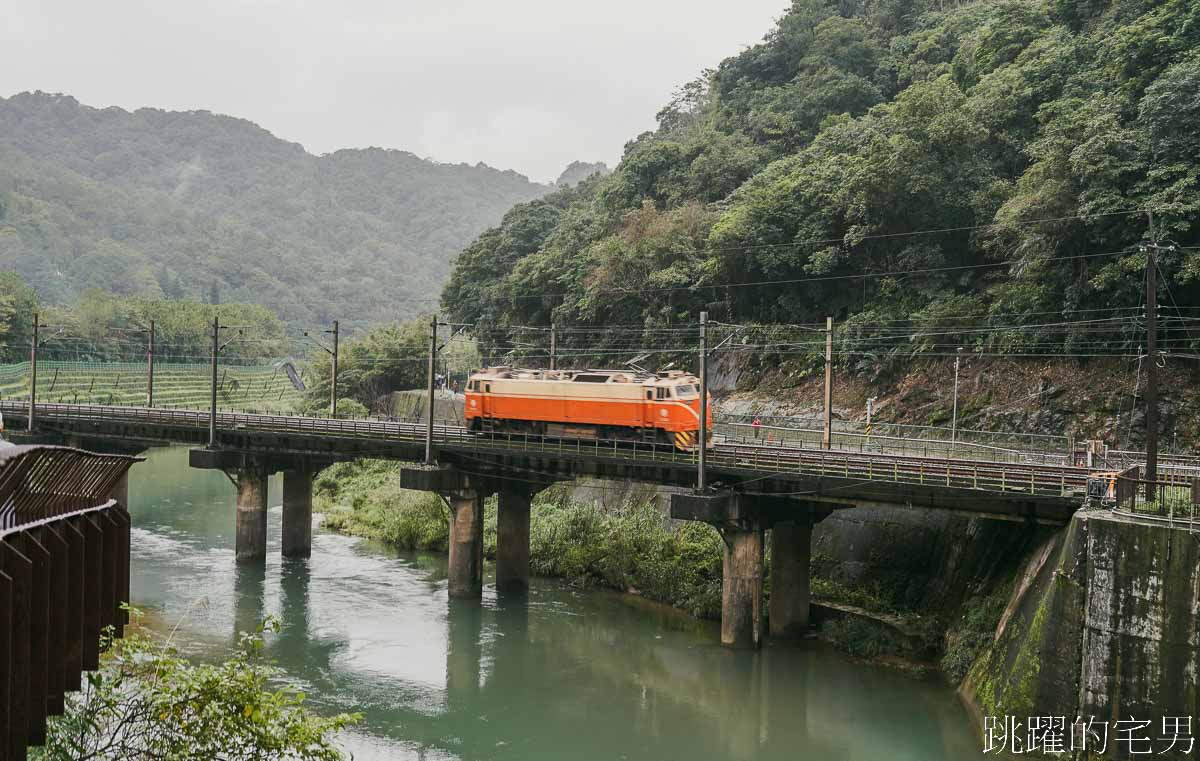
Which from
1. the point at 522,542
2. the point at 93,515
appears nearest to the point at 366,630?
the point at 522,542

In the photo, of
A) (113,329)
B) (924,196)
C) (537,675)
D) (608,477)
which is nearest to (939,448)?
(608,477)

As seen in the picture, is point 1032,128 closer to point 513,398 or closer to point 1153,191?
point 1153,191

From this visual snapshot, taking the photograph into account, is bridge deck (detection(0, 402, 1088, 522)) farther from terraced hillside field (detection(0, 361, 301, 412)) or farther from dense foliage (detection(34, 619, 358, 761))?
terraced hillside field (detection(0, 361, 301, 412))

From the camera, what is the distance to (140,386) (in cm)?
10050

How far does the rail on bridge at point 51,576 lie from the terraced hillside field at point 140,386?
238ft

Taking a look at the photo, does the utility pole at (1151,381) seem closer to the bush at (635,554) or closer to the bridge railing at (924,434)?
the bridge railing at (924,434)

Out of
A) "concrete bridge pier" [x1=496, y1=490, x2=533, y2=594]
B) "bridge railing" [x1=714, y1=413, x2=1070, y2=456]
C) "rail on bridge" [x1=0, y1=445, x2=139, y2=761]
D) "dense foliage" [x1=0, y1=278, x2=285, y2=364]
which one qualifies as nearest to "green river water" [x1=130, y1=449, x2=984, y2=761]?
"concrete bridge pier" [x1=496, y1=490, x2=533, y2=594]

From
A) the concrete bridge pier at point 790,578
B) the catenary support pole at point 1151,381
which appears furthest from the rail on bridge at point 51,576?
the concrete bridge pier at point 790,578

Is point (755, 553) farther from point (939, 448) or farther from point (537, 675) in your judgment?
point (939, 448)

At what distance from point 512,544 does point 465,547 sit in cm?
245

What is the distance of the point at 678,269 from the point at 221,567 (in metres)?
32.0

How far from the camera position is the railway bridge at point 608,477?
28828 millimetres

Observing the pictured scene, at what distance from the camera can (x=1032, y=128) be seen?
51.2m

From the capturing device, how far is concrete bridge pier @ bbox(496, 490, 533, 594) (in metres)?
40.9
